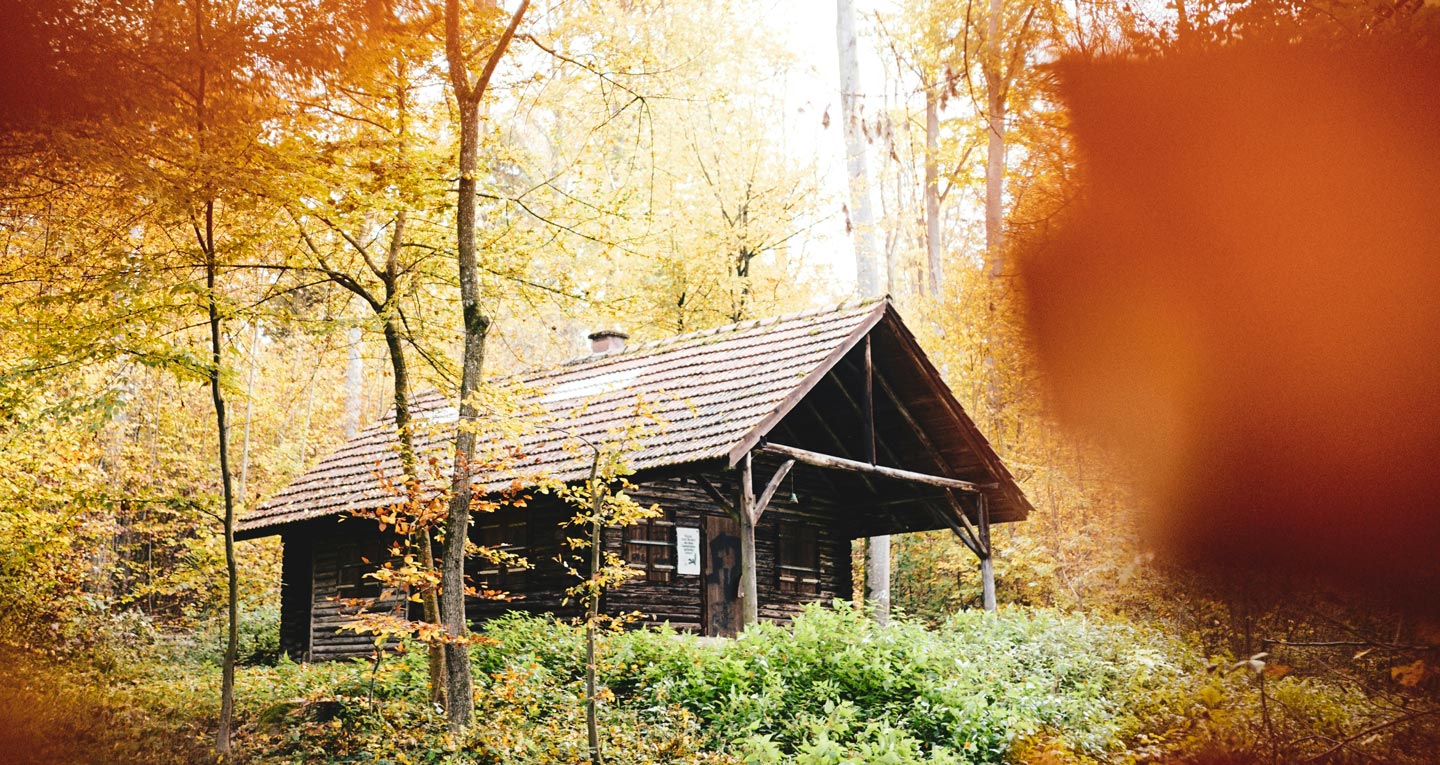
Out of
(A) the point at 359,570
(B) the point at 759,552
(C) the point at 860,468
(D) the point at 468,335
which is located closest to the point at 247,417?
(A) the point at 359,570

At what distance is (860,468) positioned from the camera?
13016 millimetres

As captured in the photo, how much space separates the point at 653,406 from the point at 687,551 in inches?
194

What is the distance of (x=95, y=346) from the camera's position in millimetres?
7777

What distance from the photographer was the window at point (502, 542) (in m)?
13.8

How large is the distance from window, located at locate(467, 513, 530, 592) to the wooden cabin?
30mm

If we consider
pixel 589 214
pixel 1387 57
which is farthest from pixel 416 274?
pixel 1387 57

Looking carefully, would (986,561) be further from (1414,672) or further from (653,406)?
(1414,672)

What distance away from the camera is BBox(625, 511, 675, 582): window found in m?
13.3

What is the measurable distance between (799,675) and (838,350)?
4587mm

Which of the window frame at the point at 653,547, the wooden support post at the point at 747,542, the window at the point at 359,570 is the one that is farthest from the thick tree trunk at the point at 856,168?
the window at the point at 359,570

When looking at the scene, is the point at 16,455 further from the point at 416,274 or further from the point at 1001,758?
the point at 1001,758

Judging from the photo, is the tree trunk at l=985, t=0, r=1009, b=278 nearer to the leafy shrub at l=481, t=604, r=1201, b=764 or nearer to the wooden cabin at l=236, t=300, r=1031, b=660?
the leafy shrub at l=481, t=604, r=1201, b=764

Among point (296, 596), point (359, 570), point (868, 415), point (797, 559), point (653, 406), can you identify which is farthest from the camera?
point (296, 596)

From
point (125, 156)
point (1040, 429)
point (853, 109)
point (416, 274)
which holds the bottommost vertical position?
point (1040, 429)
